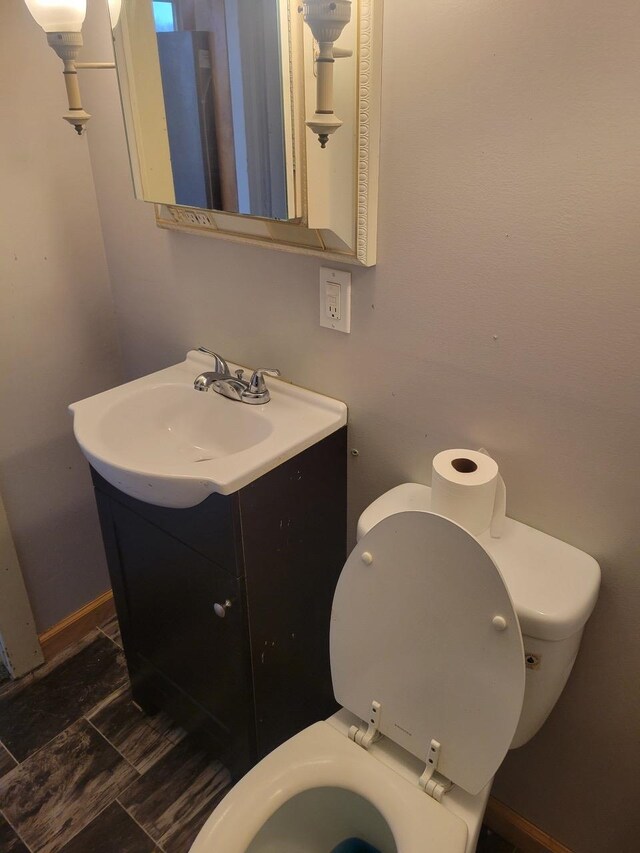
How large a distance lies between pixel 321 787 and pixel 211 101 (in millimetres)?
1214

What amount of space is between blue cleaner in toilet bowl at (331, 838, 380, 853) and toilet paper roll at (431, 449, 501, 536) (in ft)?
2.02

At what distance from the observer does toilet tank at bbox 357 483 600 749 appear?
37.2 inches

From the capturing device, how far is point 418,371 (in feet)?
3.79

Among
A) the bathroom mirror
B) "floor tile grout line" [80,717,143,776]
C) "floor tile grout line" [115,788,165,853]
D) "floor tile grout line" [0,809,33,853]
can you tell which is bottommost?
"floor tile grout line" [0,809,33,853]

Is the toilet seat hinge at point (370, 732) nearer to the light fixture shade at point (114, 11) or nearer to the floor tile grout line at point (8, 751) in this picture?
the floor tile grout line at point (8, 751)

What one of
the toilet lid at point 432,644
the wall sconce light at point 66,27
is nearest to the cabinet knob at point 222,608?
the toilet lid at point 432,644

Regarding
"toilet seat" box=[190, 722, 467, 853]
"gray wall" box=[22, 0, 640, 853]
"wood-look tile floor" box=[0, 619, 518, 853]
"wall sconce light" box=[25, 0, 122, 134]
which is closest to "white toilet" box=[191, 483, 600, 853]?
"toilet seat" box=[190, 722, 467, 853]

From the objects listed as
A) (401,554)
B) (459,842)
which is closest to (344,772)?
(459,842)

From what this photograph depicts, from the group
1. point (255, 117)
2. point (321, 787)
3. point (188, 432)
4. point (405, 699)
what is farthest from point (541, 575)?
point (255, 117)

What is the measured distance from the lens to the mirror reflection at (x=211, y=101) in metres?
1.05

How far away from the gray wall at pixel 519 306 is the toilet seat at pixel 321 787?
0.36 m

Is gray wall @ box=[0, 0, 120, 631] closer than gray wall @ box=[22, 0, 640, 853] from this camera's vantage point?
No

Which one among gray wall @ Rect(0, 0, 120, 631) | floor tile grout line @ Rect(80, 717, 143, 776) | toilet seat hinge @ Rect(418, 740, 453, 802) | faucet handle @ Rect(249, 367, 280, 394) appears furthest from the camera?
floor tile grout line @ Rect(80, 717, 143, 776)

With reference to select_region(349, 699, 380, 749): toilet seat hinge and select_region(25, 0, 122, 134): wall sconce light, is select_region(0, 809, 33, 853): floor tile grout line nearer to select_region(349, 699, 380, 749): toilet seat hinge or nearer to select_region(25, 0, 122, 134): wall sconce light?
select_region(349, 699, 380, 749): toilet seat hinge
